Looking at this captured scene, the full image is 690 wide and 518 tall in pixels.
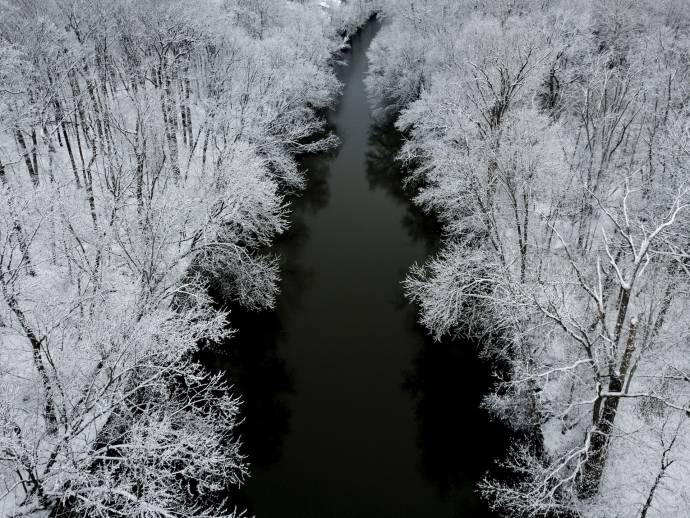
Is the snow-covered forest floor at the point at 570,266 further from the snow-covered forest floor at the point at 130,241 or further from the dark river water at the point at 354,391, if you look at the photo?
the snow-covered forest floor at the point at 130,241

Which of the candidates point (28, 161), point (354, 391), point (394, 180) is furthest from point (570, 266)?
point (28, 161)

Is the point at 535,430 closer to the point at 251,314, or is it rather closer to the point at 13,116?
the point at 251,314

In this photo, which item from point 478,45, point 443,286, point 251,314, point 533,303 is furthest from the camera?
point 478,45

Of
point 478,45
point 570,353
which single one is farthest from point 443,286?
point 478,45

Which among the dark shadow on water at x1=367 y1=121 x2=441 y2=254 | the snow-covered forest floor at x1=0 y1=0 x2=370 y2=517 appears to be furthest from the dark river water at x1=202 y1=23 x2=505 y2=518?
the snow-covered forest floor at x1=0 y1=0 x2=370 y2=517

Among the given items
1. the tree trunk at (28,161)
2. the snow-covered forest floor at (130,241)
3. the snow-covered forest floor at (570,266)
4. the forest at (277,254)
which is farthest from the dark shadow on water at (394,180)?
the tree trunk at (28,161)

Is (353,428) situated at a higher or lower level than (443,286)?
lower

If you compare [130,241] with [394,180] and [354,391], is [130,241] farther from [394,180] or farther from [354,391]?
[394,180]

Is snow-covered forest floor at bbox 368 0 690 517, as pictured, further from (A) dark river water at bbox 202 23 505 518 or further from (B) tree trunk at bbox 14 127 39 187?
(B) tree trunk at bbox 14 127 39 187
